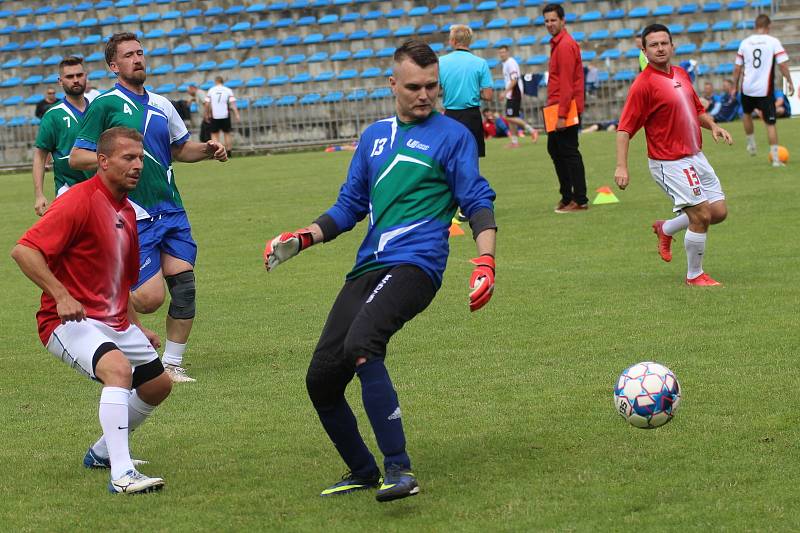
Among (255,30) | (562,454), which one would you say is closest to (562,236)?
(562,454)

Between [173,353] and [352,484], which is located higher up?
[352,484]

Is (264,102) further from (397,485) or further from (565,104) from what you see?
(397,485)

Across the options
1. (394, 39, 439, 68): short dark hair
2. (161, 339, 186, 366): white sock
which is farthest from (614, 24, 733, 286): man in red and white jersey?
(394, 39, 439, 68): short dark hair

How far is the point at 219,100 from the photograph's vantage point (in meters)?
30.7

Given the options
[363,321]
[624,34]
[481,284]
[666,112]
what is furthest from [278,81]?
[481,284]

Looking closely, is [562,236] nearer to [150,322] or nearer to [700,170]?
[700,170]

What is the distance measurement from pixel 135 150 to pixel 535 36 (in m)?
29.1

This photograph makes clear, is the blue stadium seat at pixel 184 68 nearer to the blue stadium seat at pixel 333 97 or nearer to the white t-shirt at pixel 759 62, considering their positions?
the blue stadium seat at pixel 333 97

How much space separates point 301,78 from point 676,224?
83.2 ft

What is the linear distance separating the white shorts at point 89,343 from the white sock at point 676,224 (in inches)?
234

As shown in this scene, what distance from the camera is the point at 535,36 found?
33562 mm

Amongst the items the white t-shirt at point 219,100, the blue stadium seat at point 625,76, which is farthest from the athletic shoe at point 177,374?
the blue stadium seat at point 625,76

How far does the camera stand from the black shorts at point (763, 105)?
1845 cm

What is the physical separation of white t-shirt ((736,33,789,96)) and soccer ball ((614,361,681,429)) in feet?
47.2
